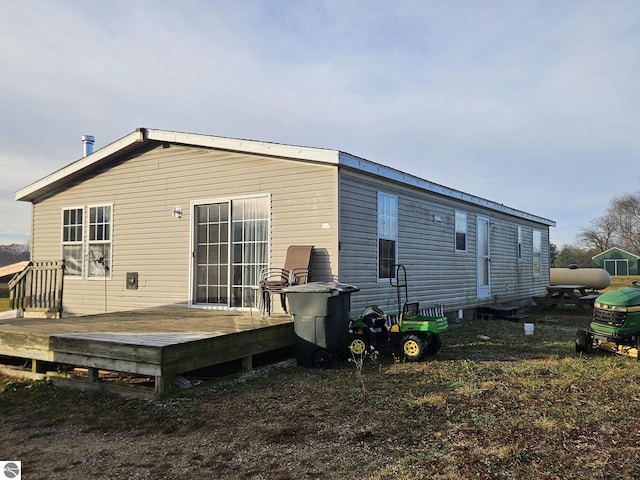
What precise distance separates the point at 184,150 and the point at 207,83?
4404 mm

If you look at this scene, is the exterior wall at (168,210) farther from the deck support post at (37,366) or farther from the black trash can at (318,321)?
the deck support post at (37,366)

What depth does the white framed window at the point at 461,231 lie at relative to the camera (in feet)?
37.2

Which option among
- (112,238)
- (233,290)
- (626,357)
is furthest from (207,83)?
(626,357)

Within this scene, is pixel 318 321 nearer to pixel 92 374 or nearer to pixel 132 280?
pixel 92 374

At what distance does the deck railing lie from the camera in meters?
8.21

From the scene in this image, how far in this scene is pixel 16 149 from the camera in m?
16.1

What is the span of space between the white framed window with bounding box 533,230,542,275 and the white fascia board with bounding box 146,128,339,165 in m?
11.8

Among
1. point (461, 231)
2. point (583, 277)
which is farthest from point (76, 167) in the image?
point (583, 277)

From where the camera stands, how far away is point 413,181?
9148 millimetres

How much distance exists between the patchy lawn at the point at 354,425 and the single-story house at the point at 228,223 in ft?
7.70

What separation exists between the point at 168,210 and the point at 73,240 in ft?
9.26

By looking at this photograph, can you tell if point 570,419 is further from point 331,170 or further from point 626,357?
point 331,170

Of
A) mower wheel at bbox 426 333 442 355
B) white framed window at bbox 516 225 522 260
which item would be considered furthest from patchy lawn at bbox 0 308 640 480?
white framed window at bbox 516 225 522 260

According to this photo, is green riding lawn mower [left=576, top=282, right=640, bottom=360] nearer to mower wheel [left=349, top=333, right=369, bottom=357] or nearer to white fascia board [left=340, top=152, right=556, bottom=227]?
mower wheel [left=349, top=333, right=369, bottom=357]
